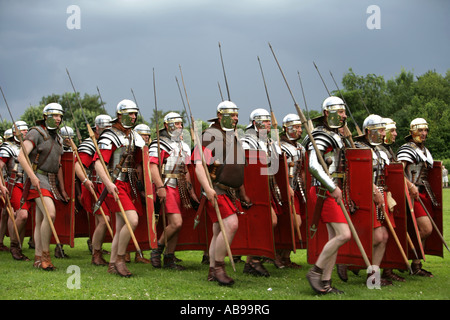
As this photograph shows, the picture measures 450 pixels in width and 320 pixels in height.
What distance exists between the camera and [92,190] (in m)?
8.45

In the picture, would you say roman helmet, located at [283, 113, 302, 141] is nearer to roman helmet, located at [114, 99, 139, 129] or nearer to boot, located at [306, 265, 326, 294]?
roman helmet, located at [114, 99, 139, 129]

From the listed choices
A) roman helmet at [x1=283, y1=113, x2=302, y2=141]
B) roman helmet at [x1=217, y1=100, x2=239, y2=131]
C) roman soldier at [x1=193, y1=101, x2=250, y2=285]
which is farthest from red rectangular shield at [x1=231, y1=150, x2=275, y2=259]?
roman helmet at [x1=283, y1=113, x2=302, y2=141]

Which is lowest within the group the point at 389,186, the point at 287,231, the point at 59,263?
the point at 59,263

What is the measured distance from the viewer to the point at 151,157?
8.00m

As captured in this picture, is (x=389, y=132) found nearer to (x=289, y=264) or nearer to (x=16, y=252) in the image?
(x=289, y=264)

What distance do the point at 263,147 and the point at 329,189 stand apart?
7.94 ft

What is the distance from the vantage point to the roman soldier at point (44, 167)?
24.8 feet

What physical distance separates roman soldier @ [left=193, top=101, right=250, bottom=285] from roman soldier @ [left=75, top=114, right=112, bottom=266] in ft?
6.08

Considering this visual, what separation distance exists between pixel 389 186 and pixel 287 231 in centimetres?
156

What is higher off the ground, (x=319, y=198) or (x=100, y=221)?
(x=319, y=198)

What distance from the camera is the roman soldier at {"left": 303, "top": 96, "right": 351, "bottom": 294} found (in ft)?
18.7
